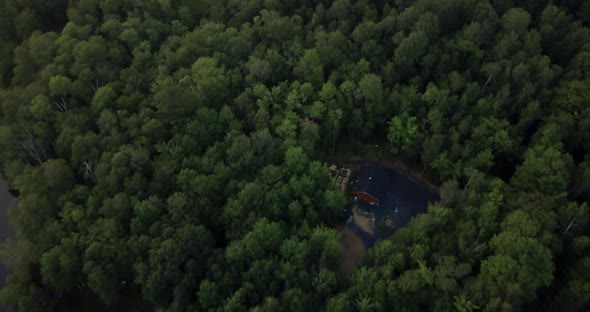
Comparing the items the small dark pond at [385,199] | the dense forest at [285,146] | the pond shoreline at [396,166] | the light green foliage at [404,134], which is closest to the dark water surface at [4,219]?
the dense forest at [285,146]

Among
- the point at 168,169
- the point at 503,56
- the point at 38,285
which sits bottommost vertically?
the point at 38,285

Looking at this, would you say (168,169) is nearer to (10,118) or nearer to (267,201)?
(267,201)

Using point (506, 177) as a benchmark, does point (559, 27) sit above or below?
above

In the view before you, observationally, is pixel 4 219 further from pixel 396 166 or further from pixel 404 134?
pixel 404 134

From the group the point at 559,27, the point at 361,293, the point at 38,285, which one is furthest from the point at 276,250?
the point at 559,27

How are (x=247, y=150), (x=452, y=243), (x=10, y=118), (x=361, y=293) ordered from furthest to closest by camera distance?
(x=10, y=118) → (x=247, y=150) → (x=452, y=243) → (x=361, y=293)

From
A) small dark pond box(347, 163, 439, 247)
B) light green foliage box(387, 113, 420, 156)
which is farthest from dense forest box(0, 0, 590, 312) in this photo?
small dark pond box(347, 163, 439, 247)

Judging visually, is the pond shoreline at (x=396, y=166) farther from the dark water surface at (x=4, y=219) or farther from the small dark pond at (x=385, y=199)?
the dark water surface at (x=4, y=219)

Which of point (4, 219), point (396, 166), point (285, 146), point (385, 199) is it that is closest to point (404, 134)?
point (396, 166)

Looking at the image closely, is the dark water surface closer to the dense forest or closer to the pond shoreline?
the dense forest
